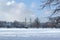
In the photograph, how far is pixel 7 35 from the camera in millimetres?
4852

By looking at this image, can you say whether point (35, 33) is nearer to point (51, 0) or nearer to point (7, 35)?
point (7, 35)

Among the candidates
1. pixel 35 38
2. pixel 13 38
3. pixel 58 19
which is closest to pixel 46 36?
pixel 35 38

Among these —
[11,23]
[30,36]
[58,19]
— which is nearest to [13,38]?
[30,36]

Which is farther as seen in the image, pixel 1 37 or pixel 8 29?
pixel 1 37

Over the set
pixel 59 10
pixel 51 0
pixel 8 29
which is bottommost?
pixel 8 29

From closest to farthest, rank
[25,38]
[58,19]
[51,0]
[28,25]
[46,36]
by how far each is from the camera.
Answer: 1. [51,0]
2. [58,19]
3. [28,25]
4. [25,38]
5. [46,36]

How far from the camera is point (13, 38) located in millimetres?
4855

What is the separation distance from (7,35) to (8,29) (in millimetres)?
682

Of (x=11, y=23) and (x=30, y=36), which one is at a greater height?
(x=11, y=23)

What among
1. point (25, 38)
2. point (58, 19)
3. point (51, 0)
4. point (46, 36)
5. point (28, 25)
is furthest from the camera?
point (46, 36)

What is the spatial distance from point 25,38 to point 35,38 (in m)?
0.39

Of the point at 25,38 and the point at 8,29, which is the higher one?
the point at 8,29

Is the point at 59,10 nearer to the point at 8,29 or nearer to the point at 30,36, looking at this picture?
the point at 8,29

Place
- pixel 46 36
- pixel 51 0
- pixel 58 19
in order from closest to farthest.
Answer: pixel 51 0 < pixel 58 19 < pixel 46 36
